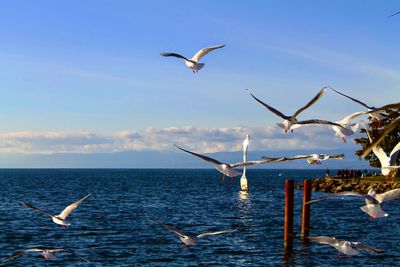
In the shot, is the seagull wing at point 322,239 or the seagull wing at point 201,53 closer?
the seagull wing at point 322,239

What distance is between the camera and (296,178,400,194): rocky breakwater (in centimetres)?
7755

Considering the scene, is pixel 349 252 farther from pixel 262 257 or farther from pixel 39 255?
pixel 39 255

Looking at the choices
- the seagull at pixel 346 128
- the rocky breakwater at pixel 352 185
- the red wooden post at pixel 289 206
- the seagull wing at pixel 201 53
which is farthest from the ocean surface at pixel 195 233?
the seagull at pixel 346 128

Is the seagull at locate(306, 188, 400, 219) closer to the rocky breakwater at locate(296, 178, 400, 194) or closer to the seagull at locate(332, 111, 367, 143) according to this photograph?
the seagull at locate(332, 111, 367, 143)

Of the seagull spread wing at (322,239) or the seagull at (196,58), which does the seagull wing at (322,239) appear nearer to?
the seagull spread wing at (322,239)

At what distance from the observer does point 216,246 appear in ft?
126

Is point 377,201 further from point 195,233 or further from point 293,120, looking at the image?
point 195,233

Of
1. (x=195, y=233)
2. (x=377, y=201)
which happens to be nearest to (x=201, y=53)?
(x=377, y=201)

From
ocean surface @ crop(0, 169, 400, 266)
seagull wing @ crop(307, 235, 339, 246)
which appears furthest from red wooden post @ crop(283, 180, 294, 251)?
seagull wing @ crop(307, 235, 339, 246)

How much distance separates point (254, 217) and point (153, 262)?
2890 centimetres

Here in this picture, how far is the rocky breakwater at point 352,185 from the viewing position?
77550 mm

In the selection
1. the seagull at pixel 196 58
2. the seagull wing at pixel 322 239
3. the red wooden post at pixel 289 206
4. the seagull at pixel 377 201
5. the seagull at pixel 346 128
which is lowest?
the red wooden post at pixel 289 206

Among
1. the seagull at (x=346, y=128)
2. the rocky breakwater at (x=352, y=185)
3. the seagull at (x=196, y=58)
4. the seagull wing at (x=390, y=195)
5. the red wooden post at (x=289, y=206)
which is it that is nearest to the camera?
the seagull wing at (x=390, y=195)

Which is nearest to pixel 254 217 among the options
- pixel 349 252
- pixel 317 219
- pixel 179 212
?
pixel 317 219
